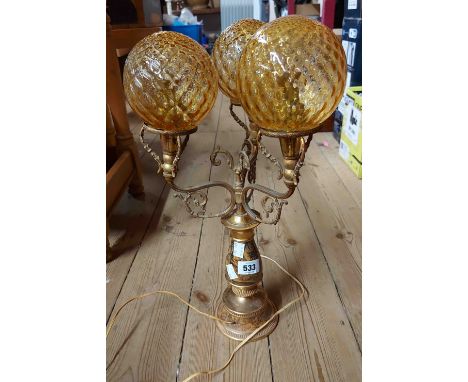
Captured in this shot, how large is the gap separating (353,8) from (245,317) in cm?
143

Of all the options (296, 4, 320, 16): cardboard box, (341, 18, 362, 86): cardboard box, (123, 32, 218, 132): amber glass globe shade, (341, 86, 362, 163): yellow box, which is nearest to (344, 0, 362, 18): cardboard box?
(341, 18, 362, 86): cardboard box

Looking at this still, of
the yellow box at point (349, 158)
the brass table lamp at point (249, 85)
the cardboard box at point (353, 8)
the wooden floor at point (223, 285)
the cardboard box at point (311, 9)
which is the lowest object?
the wooden floor at point (223, 285)

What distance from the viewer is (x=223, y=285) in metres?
0.93

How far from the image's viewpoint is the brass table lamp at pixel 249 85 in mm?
490

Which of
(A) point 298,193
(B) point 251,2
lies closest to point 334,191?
(A) point 298,193

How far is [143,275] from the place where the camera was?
38.3 inches

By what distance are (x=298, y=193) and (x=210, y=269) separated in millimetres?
538

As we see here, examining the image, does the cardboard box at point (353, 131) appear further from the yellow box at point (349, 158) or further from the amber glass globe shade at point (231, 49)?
the amber glass globe shade at point (231, 49)

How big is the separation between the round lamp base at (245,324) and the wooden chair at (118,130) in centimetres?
52

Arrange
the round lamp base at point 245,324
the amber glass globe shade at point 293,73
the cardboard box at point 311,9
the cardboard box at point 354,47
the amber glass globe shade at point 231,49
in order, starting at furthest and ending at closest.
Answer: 1. the cardboard box at point 311,9
2. the cardboard box at point 354,47
3. the round lamp base at point 245,324
4. the amber glass globe shade at point 231,49
5. the amber glass globe shade at point 293,73

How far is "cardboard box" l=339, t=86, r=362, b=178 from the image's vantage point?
1.49 metres

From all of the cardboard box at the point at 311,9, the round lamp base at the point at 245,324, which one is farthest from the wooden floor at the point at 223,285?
the cardboard box at the point at 311,9

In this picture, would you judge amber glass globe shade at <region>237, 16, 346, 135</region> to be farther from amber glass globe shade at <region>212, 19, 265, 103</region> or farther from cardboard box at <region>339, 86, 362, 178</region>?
cardboard box at <region>339, 86, 362, 178</region>

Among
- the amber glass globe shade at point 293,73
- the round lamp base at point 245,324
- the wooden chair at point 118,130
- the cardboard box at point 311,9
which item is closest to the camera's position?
the amber glass globe shade at point 293,73
